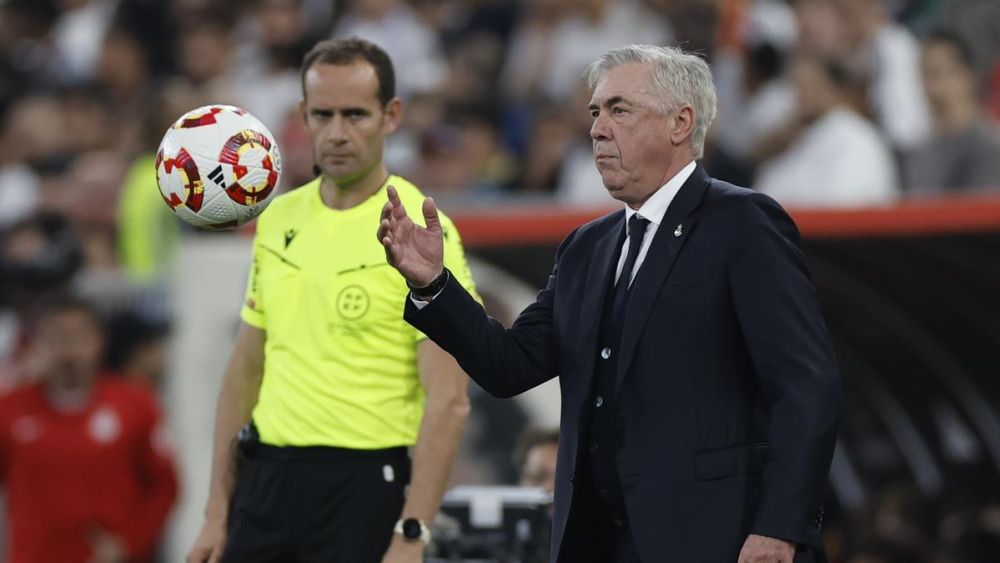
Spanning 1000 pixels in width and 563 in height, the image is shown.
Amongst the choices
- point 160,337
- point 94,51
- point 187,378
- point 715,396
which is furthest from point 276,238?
point 94,51

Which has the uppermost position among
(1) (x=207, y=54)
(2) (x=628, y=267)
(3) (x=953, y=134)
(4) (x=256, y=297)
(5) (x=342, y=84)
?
(1) (x=207, y=54)

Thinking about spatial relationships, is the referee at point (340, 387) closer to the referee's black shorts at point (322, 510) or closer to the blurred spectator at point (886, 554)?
the referee's black shorts at point (322, 510)

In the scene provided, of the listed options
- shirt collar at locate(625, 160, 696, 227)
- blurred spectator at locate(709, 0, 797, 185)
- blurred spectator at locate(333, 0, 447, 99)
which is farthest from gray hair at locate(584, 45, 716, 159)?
blurred spectator at locate(333, 0, 447, 99)

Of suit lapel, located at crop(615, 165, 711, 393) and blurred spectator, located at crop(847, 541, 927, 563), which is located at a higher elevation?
suit lapel, located at crop(615, 165, 711, 393)

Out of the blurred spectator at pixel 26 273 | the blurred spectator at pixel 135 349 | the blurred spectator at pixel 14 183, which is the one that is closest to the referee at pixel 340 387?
the blurred spectator at pixel 135 349

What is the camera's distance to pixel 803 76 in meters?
11.0

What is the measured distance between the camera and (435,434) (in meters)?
5.69

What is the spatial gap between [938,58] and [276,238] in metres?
5.66

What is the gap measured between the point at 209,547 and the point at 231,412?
44 centimetres

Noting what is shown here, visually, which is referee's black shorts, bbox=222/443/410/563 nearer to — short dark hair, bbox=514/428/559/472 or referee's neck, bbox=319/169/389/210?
referee's neck, bbox=319/169/389/210

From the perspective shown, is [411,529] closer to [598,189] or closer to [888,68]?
[888,68]

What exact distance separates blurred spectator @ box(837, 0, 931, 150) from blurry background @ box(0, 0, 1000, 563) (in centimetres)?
1

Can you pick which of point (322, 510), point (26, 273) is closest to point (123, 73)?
point (26, 273)

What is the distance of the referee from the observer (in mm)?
5746
